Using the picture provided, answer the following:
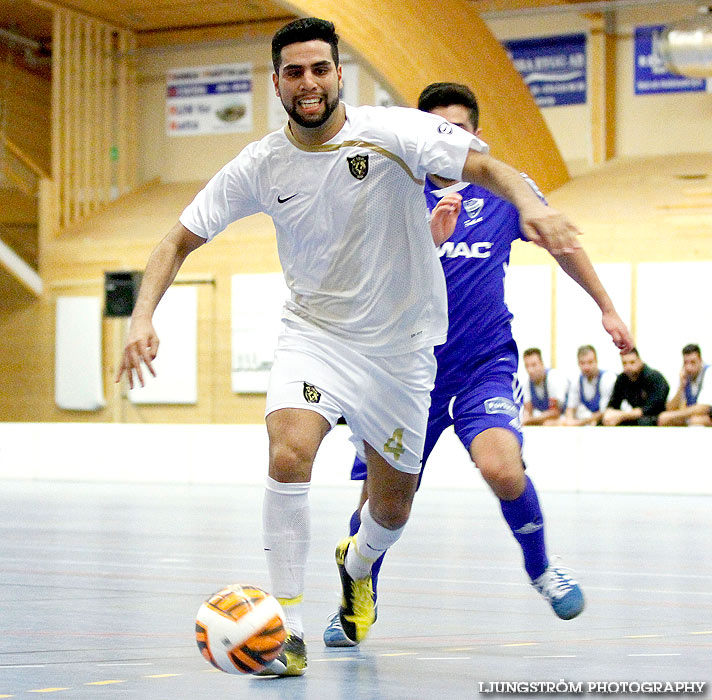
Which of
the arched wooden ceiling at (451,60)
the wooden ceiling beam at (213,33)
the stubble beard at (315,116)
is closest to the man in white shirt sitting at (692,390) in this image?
the arched wooden ceiling at (451,60)

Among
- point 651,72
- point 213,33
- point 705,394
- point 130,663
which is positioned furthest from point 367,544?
point 213,33

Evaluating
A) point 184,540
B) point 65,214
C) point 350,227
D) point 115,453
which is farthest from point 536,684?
point 65,214

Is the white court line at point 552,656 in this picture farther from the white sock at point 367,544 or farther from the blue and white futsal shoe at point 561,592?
the white sock at point 367,544

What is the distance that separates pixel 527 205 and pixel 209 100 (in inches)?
705

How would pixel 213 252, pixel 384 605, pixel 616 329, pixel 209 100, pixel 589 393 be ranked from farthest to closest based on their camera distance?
pixel 209 100 → pixel 213 252 → pixel 589 393 → pixel 384 605 → pixel 616 329

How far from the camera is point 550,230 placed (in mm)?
3119

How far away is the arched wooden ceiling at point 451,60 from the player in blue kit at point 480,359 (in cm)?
961

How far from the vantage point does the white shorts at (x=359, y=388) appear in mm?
3566

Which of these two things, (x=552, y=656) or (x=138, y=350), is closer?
(x=138, y=350)

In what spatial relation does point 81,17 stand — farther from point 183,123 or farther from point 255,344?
point 255,344

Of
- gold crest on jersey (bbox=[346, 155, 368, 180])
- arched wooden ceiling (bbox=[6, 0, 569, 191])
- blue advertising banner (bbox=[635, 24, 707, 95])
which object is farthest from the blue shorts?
blue advertising banner (bbox=[635, 24, 707, 95])

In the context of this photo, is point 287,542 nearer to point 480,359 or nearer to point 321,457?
point 480,359

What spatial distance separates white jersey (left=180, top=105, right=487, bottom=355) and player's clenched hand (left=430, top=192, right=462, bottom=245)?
1.69ft

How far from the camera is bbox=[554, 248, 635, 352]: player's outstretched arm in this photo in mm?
3574
